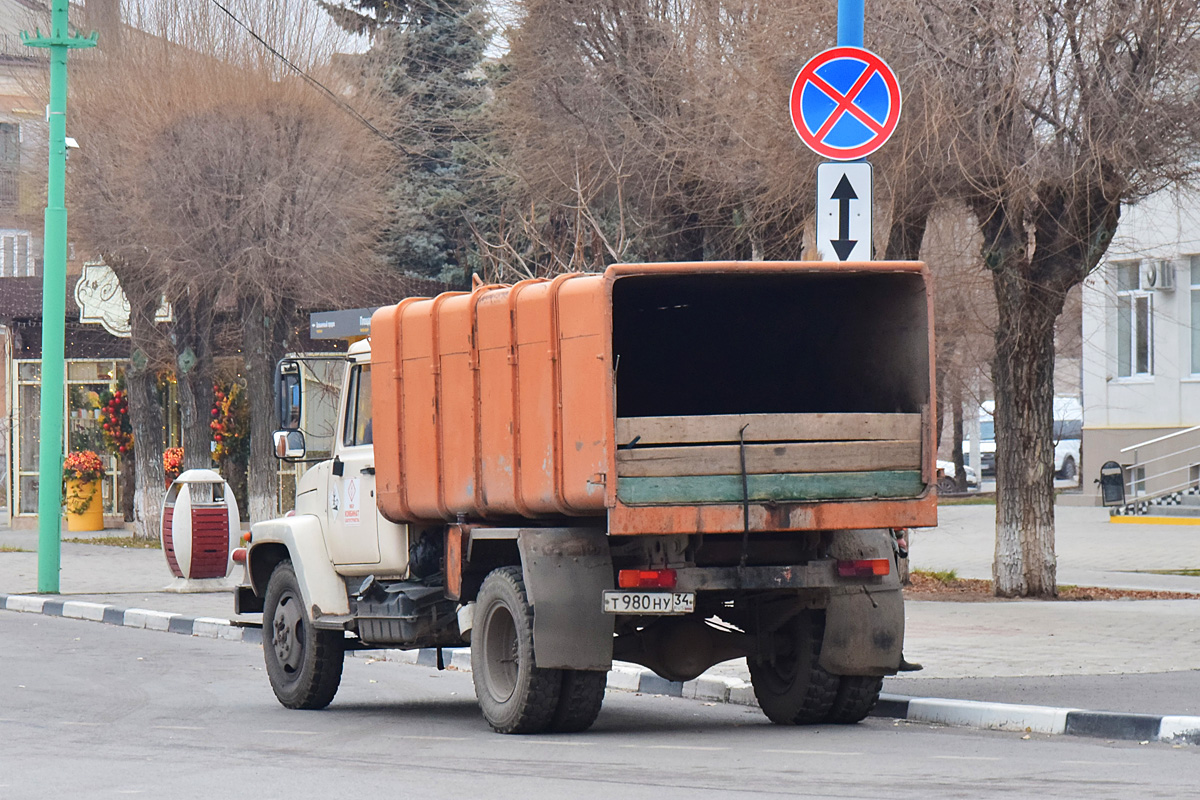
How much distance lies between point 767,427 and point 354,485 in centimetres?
295

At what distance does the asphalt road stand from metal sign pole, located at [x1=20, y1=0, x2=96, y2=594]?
24.4 ft

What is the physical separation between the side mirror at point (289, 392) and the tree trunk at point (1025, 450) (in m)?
7.75

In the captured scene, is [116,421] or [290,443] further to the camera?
[116,421]

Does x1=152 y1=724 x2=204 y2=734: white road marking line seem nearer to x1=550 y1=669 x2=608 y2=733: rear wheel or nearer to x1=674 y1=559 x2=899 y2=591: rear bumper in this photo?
x1=550 y1=669 x2=608 y2=733: rear wheel

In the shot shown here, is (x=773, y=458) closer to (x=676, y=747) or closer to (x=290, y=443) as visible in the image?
(x=676, y=747)

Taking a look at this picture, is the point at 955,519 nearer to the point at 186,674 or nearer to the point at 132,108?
the point at 132,108

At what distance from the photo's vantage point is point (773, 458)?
898 centimetres

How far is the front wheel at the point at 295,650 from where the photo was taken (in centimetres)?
1085

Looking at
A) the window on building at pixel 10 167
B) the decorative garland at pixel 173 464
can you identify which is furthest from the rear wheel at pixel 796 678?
the decorative garland at pixel 173 464

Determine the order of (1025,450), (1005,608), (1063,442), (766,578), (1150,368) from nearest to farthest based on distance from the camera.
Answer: (766,578) → (1005,608) → (1025,450) → (1150,368) → (1063,442)

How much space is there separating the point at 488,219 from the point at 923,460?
72.4 ft

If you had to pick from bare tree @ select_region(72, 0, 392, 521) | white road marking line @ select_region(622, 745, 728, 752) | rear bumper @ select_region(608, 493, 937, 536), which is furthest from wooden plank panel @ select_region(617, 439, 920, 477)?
bare tree @ select_region(72, 0, 392, 521)

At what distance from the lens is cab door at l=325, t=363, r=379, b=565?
10.6m

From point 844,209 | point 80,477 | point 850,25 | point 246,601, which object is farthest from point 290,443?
point 80,477
